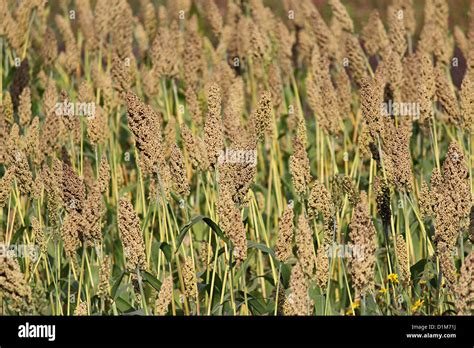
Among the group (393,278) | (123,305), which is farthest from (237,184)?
(123,305)

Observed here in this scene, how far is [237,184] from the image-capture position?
11.1 feet

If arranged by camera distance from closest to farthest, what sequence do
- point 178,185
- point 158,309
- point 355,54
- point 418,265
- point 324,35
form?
point 158,309, point 178,185, point 418,265, point 355,54, point 324,35

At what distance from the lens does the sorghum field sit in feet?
10.9

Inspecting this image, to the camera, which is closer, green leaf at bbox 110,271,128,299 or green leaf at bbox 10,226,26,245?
green leaf at bbox 110,271,128,299

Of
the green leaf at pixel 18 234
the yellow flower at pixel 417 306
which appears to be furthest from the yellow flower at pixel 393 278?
the green leaf at pixel 18 234

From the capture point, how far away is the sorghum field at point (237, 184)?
3328 mm

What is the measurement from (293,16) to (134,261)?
125 inches

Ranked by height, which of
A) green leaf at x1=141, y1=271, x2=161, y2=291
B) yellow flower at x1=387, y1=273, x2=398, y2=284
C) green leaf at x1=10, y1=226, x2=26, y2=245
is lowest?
yellow flower at x1=387, y1=273, x2=398, y2=284

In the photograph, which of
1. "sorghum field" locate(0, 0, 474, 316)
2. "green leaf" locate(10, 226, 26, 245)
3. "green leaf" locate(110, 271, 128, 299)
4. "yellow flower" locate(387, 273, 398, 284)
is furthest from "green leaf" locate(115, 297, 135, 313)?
"yellow flower" locate(387, 273, 398, 284)

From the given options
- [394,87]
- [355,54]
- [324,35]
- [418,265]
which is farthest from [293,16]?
[418,265]

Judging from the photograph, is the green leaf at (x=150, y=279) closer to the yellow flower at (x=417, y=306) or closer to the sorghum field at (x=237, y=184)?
the sorghum field at (x=237, y=184)

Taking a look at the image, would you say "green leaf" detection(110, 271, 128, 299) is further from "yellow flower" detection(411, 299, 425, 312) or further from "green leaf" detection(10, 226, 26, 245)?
"yellow flower" detection(411, 299, 425, 312)

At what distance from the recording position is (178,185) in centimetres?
349
